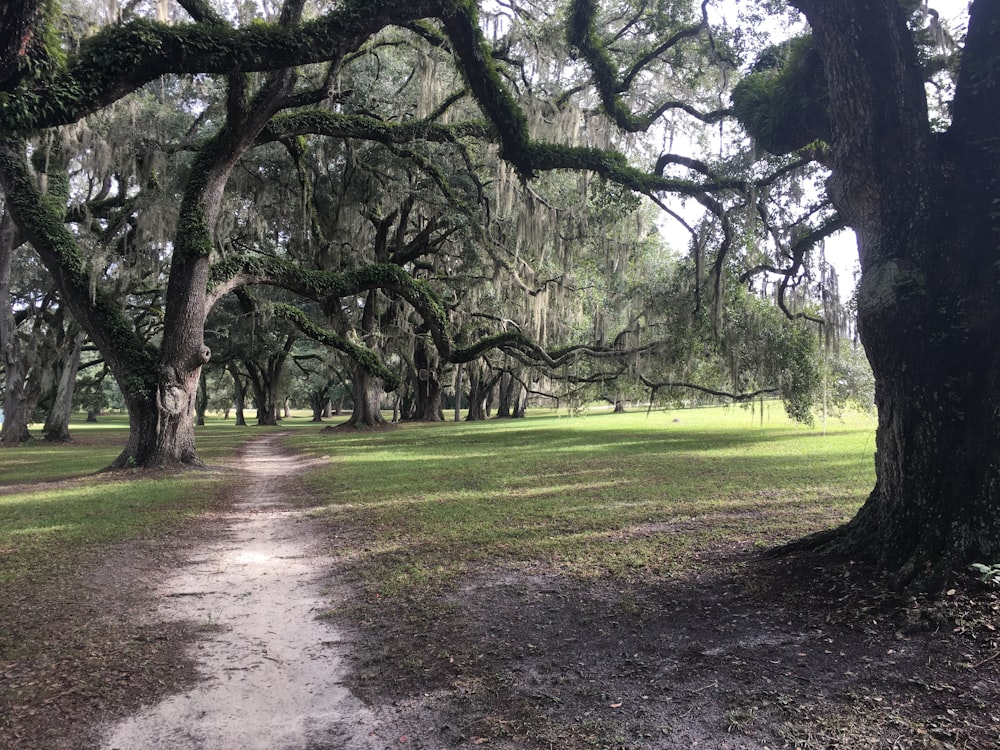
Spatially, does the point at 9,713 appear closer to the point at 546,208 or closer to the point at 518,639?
the point at 518,639

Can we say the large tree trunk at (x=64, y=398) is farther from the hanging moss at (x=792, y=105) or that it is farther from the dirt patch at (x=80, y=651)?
the hanging moss at (x=792, y=105)

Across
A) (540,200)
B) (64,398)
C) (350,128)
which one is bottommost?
(64,398)

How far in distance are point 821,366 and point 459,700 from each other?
1690 centimetres

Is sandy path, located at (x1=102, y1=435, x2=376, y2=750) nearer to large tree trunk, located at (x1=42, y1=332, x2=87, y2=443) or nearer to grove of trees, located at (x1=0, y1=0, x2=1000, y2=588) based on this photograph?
grove of trees, located at (x1=0, y1=0, x2=1000, y2=588)

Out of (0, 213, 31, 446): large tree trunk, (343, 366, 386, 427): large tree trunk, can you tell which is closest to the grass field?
(0, 213, 31, 446): large tree trunk

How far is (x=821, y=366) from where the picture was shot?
17.2 meters

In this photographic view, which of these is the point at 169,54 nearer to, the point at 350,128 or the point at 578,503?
the point at 578,503

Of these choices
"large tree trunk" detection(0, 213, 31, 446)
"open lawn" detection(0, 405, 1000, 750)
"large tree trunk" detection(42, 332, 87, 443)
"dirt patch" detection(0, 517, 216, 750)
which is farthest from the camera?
"large tree trunk" detection(42, 332, 87, 443)

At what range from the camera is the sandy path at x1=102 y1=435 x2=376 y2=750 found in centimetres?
277

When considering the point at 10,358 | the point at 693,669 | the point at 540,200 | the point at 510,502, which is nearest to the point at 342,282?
the point at 540,200

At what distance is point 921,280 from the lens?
156 inches

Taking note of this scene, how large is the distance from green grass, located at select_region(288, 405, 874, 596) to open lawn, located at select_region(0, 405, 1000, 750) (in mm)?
57

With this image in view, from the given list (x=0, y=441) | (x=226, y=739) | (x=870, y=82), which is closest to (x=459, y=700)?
(x=226, y=739)

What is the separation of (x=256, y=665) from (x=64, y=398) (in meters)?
24.7
